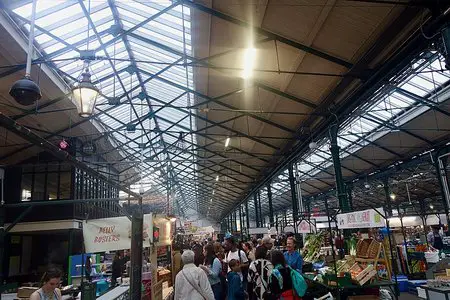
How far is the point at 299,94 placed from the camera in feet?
32.4

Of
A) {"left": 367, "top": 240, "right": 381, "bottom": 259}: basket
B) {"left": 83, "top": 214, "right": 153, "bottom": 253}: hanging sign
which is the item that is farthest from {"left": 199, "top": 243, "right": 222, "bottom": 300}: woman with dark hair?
{"left": 367, "top": 240, "right": 381, "bottom": 259}: basket

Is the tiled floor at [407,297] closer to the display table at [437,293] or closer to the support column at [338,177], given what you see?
the support column at [338,177]

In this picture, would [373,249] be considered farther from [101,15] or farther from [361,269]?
[101,15]

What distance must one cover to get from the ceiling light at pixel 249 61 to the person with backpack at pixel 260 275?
4.38m

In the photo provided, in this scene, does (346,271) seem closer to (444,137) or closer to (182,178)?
(444,137)

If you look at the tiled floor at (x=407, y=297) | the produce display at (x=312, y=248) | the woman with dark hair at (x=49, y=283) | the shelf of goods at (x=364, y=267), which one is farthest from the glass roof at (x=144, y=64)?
the tiled floor at (x=407, y=297)

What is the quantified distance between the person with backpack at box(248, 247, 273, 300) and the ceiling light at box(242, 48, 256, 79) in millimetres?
4380

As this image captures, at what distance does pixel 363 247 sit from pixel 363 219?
126cm

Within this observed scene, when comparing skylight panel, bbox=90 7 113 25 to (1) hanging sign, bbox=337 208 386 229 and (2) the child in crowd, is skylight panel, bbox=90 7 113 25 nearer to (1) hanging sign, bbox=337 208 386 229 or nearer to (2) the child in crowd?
(2) the child in crowd

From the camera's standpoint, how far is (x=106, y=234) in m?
4.99

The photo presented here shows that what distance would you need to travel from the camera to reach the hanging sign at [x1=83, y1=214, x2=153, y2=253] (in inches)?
195

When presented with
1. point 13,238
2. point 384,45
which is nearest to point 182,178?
point 13,238

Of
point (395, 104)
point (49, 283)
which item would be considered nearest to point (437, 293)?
point (49, 283)

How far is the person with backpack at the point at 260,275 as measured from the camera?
201 inches
